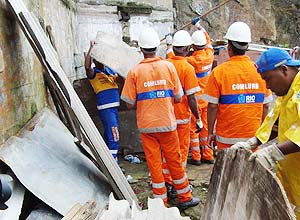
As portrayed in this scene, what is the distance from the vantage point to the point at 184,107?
4770 millimetres

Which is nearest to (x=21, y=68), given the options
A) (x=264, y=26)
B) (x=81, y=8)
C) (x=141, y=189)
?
(x=141, y=189)

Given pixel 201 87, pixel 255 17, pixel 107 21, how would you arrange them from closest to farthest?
1. pixel 201 87
2. pixel 107 21
3. pixel 255 17

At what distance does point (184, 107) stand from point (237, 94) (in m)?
1.25

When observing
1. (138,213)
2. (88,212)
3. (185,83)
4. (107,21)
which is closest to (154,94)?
(185,83)

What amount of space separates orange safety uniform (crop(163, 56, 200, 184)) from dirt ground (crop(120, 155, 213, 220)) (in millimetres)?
350

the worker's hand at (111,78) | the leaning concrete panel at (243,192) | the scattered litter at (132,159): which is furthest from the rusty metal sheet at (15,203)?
the scattered litter at (132,159)

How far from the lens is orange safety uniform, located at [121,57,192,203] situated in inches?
154

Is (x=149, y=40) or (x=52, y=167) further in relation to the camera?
(x=149, y=40)

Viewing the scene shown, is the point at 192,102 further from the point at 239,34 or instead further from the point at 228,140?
the point at 239,34

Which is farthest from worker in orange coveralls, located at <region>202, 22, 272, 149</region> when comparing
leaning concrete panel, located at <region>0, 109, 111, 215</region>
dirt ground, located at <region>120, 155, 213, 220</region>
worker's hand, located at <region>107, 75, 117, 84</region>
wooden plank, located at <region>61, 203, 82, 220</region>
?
worker's hand, located at <region>107, 75, 117, 84</region>

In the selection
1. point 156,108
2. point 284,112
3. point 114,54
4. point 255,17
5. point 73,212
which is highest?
point 255,17

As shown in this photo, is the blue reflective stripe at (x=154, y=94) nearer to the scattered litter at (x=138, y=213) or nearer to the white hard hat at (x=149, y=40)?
the white hard hat at (x=149, y=40)

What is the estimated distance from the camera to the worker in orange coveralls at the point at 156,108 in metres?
3.92

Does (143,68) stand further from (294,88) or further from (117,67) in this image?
(294,88)
